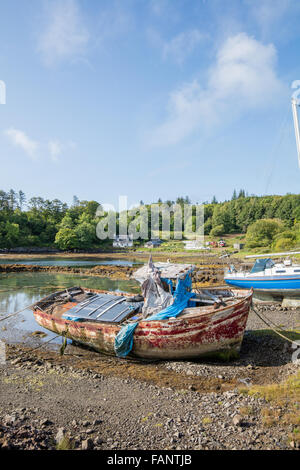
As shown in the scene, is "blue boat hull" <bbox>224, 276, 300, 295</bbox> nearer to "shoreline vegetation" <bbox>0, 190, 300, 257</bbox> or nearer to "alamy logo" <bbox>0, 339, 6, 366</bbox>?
"alamy logo" <bbox>0, 339, 6, 366</bbox>

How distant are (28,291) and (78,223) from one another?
86.8 m

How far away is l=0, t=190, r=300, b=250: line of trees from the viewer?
9050cm

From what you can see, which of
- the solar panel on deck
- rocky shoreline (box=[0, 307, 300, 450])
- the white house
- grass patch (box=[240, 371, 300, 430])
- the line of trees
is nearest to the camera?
rocky shoreline (box=[0, 307, 300, 450])

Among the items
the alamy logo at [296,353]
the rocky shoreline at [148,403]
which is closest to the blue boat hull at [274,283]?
the alamy logo at [296,353]

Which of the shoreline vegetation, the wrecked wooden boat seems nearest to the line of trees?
the shoreline vegetation

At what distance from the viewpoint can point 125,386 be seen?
10.5m

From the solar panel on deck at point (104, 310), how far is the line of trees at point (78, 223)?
51.9 meters

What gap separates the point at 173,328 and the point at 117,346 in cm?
304

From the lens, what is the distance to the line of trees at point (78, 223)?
9050 centimetres

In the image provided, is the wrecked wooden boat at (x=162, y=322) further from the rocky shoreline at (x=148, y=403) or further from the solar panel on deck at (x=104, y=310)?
the rocky shoreline at (x=148, y=403)

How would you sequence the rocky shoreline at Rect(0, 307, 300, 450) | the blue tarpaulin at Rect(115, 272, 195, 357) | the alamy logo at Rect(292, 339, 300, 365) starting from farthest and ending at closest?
the blue tarpaulin at Rect(115, 272, 195, 357) < the alamy logo at Rect(292, 339, 300, 365) < the rocky shoreline at Rect(0, 307, 300, 450)

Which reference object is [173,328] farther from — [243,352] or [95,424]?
[95,424]

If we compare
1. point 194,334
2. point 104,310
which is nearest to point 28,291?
point 104,310

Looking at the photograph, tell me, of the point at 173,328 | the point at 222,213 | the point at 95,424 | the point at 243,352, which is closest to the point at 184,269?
the point at 173,328
